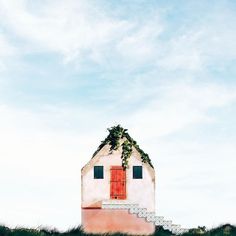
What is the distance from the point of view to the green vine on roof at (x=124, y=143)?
41.5 meters

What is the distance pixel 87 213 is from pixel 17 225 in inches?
238

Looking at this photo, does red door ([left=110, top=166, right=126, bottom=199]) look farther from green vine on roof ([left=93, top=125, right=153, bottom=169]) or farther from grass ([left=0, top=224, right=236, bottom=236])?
grass ([left=0, top=224, right=236, bottom=236])

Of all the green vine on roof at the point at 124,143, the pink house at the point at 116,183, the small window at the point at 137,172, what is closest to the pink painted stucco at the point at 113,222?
the pink house at the point at 116,183

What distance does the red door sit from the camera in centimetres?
4159

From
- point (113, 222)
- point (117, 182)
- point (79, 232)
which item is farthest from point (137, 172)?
point (79, 232)

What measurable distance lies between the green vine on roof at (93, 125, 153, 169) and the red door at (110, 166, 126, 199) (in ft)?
1.58

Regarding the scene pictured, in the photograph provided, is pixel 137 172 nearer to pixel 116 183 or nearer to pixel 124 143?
pixel 116 183

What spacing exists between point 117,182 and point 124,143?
262 centimetres

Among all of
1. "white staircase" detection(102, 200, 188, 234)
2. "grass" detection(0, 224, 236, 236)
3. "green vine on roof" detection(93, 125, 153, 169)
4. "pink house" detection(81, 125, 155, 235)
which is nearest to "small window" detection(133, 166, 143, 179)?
"pink house" detection(81, 125, 155, 235)

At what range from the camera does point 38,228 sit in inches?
1474

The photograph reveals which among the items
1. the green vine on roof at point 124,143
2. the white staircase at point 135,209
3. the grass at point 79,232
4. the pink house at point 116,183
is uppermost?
the green vine on roof at point 124,143

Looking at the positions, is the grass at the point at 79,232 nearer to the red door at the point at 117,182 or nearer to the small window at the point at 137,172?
the red door at the point at 117,182

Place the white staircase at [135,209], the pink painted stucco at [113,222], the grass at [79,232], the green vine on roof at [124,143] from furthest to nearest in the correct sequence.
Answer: the green vine on roof at [124,143], the white staircase at [135,209], the pink painted stucco at [113,222], the grass at [79,232]

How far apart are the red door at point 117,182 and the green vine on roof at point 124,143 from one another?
48 cm
